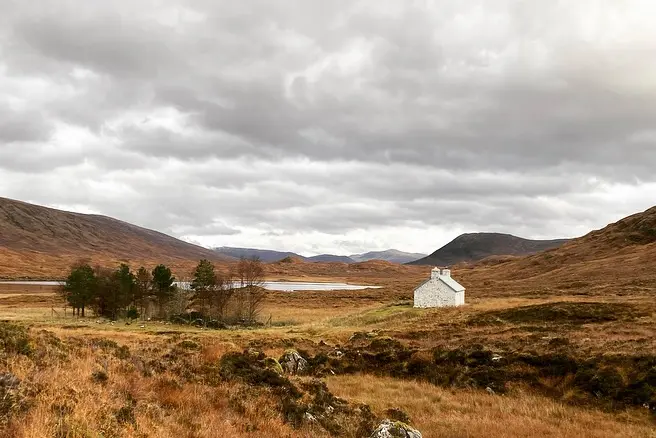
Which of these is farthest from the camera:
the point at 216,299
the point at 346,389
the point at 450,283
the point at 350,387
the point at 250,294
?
the point at 250,294

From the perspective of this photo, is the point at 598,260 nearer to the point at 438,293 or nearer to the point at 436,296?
the point at 438,293

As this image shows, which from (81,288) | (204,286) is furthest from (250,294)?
(81,288)

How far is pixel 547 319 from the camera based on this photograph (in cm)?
4212

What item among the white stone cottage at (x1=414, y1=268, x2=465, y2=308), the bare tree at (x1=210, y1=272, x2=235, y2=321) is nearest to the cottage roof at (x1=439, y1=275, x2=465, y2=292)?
the white stone cottage at (x1=414, y1=268, x2=465, y2=308)

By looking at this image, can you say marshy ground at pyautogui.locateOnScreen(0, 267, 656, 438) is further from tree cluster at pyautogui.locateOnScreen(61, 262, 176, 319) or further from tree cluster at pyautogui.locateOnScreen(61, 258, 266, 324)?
tree cluster at pyautogui.locateOnScreen(61, 262, 176, 319)

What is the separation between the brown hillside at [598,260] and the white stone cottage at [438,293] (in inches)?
1598

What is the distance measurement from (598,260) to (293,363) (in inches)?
5533

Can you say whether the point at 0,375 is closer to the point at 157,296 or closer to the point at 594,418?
the point at 594,418

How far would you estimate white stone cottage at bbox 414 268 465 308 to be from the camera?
223ft

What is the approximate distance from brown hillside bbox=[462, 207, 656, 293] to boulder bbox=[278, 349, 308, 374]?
85.6m

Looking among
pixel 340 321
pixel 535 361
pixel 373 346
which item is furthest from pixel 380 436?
pixel 340 321

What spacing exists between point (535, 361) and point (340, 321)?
40485 millimetres

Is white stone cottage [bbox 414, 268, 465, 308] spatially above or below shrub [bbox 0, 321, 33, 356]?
below

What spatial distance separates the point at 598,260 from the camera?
13850cm
